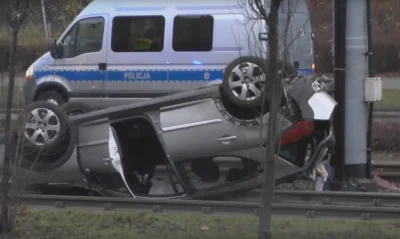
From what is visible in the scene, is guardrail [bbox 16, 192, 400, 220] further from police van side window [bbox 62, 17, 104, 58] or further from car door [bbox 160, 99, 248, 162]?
police van side window [bbox 62, 17, 104, 58]

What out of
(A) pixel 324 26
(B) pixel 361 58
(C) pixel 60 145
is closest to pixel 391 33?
(A) pixel 324 26

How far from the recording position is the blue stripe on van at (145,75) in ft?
52.5

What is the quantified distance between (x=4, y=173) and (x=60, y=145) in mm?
1849

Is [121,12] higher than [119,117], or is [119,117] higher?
[121,12]

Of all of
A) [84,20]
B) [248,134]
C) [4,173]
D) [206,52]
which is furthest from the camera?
[84,20]

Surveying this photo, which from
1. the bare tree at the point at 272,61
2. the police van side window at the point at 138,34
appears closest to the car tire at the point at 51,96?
the police van side window at the point at 138,34

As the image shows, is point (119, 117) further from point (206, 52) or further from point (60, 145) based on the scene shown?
point (206, 52)

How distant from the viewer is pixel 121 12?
55.3ft

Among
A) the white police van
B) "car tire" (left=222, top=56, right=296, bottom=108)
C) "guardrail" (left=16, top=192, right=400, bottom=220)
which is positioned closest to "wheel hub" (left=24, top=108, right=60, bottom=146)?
"guardrail" (left=16, top=192, right=400, bottom=220)

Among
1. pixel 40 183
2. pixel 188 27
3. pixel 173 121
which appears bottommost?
pixel 40 183

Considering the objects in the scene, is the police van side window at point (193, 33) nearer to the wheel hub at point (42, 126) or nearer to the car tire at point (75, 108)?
the car tire at point (75, 108)

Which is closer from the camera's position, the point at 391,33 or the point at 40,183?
the point at 40,183

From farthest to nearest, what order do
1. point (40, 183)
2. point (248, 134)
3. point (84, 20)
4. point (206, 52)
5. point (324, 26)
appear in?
point (324, 26) → point (84, 20) → point (206, 52) → point (40, 183) → point (248, 134)

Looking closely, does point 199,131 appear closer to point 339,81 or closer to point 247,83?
point 247,83
